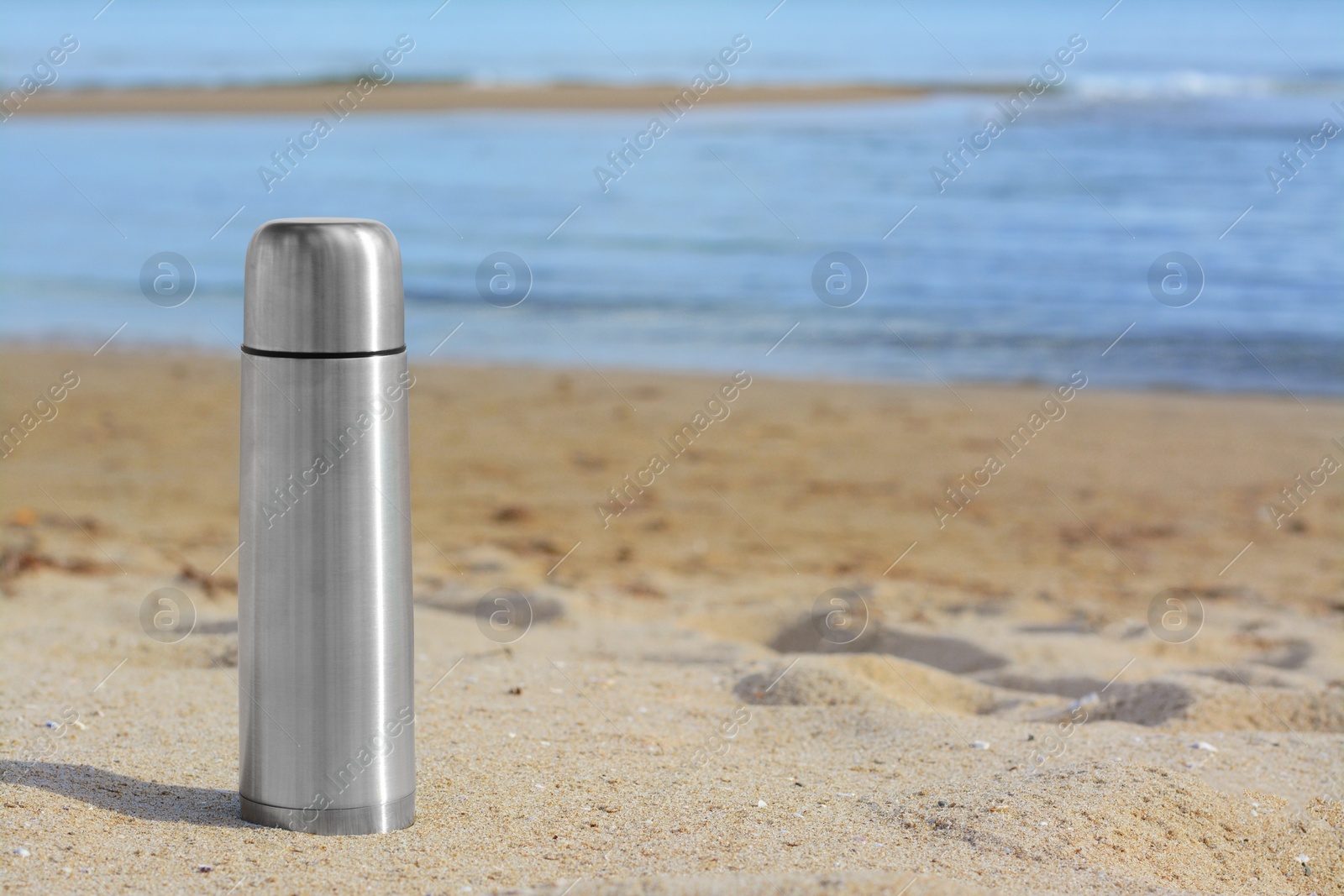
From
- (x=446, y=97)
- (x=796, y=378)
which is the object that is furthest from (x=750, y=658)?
(x=446, y=97)

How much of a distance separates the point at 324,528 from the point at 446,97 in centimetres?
4158

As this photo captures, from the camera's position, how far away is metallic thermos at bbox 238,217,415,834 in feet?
9.03

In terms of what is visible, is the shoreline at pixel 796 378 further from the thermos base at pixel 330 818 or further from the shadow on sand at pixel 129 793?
the thermos base at pixel 330 818

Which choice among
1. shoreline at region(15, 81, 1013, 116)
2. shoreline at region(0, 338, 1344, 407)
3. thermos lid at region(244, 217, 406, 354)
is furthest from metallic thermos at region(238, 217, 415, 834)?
shoreline at region(15, 81, 1013, 116)

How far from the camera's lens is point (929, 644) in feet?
17.7

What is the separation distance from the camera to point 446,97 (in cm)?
4200

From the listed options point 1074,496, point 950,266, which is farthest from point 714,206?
point 1074,496

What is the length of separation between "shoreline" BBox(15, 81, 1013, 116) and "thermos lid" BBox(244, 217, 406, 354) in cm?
3754

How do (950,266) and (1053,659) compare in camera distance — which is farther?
(950,266)

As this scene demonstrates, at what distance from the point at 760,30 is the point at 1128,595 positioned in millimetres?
73803

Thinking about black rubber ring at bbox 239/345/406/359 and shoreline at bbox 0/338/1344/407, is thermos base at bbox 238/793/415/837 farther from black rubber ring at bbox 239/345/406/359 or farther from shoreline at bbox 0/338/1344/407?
shoreline at bbox 0/338/1344/407

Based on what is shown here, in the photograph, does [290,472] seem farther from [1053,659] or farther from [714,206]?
[714,206]

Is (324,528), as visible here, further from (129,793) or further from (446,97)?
(446,97)

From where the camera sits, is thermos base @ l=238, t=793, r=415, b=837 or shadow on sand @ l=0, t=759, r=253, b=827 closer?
thermos base @ l=238, t=793, r=415, b=837
